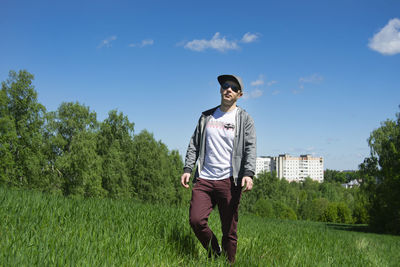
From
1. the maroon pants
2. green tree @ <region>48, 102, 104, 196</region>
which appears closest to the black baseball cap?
the maroon pants

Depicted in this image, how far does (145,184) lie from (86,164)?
10600 millimetres

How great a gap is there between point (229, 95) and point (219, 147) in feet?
2.12

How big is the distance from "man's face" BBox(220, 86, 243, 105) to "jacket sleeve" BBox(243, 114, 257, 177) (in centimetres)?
29

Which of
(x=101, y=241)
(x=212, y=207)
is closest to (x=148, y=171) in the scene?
(x=212, y=207)

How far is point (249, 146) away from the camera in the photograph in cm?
432

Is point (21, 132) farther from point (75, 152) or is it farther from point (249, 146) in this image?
point (249, 146)

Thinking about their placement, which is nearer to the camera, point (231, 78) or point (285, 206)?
point (231, 78)

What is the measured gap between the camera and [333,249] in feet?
21.9

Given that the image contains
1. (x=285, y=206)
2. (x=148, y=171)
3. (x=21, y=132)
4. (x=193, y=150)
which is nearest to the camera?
(x=193, y=150)

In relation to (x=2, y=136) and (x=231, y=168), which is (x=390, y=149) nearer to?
(x=2, y=136)

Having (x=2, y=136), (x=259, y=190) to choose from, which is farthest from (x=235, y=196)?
(x=259, y=190)

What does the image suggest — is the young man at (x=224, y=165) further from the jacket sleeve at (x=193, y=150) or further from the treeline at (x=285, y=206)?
the treeline at (x=285, y=206)

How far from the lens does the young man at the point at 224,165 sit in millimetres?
4160

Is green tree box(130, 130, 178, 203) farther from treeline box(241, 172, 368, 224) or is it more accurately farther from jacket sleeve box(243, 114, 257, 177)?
jacket sleeve box(243, 114, 257, 177)
